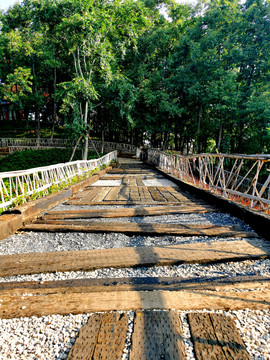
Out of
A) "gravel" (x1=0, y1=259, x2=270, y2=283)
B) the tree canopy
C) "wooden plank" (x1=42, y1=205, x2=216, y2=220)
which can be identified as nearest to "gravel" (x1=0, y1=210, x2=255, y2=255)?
"gravel" (x1=0, y1=259, x2=270, y2=283)

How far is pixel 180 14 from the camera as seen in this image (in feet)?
87.9

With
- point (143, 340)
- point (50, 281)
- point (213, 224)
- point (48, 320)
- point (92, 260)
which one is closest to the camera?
point (143, 340)

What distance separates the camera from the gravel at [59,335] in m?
1.28

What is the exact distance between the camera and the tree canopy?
48.9 feet

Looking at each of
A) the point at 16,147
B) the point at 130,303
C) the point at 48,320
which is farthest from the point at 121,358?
the point at 16,147

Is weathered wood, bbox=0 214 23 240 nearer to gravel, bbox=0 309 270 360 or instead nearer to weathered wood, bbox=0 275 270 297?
weathered wood, bbox=0 275 270 297

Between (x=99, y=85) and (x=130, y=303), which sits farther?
(x=99, y=85)

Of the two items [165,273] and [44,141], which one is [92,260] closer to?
[165,273]

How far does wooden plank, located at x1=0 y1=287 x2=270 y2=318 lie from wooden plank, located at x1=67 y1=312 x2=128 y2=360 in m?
0.09

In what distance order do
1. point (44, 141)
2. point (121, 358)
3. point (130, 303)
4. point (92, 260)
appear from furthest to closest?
point (44, 141), point (92, 260), point (130, 303), point (121, 358)

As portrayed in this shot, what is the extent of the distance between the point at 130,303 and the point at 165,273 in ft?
2.02

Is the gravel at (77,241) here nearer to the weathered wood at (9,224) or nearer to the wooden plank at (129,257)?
the weathered wood at (9,224)

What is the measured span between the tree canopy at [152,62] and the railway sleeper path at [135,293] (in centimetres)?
1361

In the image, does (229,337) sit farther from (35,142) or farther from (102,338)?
(35,142)
